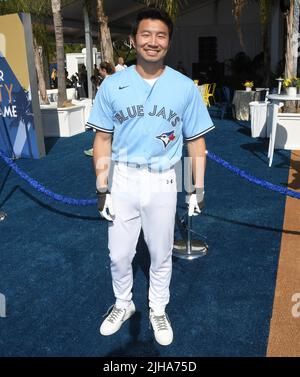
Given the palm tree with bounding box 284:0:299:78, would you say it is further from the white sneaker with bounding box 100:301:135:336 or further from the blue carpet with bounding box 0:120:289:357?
the white sneaker with bounding box 100:301:135:336

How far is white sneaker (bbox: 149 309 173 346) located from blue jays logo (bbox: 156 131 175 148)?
50.2 inches

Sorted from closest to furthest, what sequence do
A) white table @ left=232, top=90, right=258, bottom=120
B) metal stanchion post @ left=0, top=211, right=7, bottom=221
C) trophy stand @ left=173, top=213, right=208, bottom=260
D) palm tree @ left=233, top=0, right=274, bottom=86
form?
trophy stand @ left=173, top=213, right=208, bottom=260
metal stanchion post @ left=0, top=211, right=7, bottom=221
palm tree @ left=233, top=0, right=274, bottom=86
white table @ left=232, top=90, right=258, bottom=120

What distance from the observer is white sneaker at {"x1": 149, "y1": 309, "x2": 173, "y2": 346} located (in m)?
2.73

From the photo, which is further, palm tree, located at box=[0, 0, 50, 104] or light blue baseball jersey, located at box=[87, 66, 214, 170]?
palm tree, located at box=[0, 0, 50, 104]

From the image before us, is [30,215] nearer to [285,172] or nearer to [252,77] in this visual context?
[285,172]

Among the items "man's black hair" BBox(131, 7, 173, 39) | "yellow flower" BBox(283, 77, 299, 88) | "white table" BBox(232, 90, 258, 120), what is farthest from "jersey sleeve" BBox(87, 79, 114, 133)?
"white table" BBox(232, 90, 258, 120)

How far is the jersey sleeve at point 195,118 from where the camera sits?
2.41 metres

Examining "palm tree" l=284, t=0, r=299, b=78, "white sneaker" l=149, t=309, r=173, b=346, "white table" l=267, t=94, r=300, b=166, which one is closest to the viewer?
"white sneaker" l=149, t=309, r=173, b=346

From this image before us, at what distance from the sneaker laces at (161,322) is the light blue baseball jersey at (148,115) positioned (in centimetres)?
113

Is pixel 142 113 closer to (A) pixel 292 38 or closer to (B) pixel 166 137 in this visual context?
(B) pixel 166 137

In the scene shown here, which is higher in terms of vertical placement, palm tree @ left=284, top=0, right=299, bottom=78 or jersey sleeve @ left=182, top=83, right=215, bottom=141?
palm tree @ left=284, top=0, right=299, bottom=78

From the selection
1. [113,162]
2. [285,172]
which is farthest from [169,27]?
[285,172]

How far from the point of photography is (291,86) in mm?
8047

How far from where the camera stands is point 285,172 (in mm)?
6645
